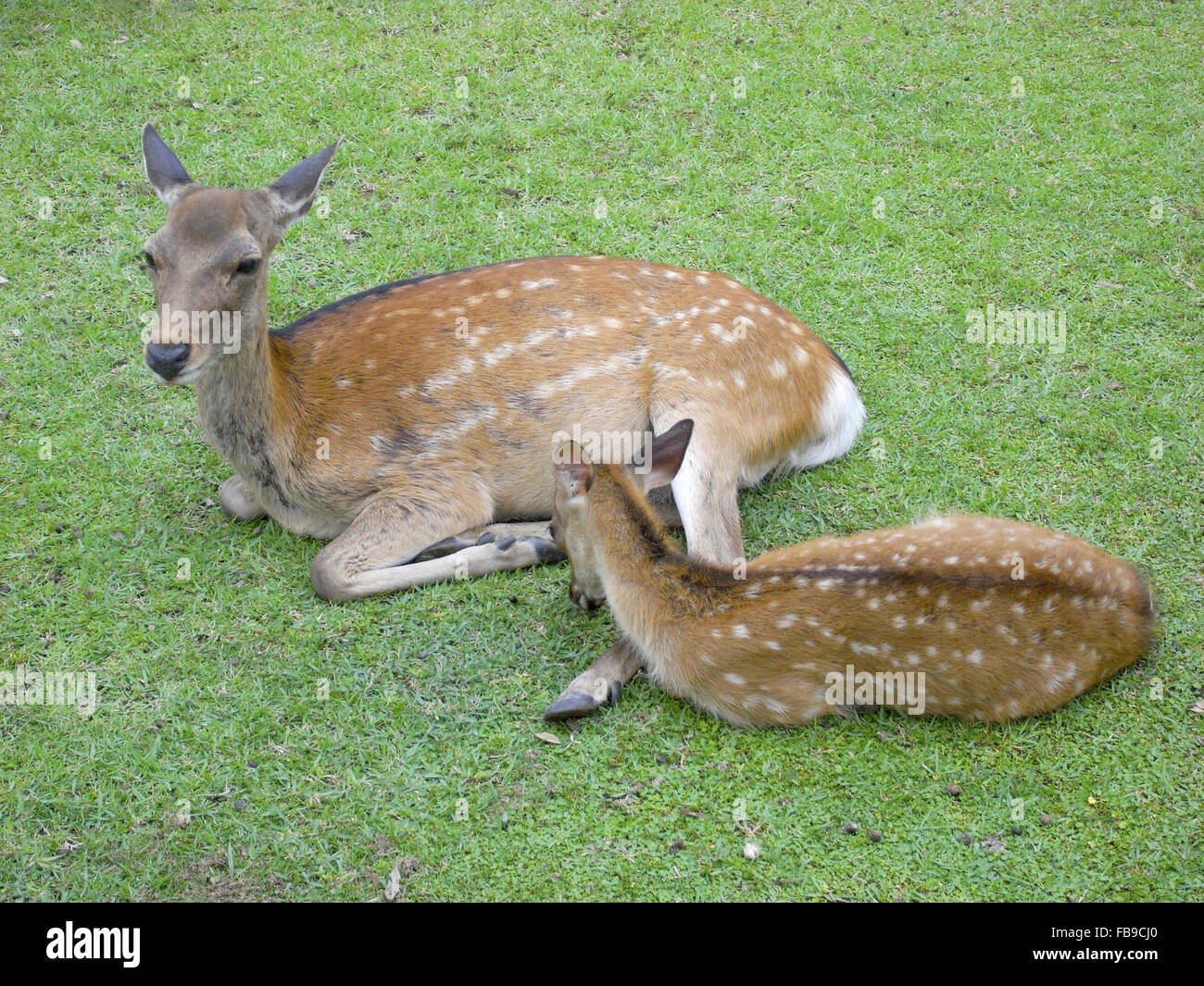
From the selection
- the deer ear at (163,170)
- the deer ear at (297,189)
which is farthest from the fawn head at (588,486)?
the deer ear at (163,170)

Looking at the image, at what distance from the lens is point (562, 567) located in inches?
195

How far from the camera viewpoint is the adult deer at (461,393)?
4.78 metres

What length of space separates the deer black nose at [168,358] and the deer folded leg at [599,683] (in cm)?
195

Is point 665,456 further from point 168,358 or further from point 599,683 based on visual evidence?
point 168,358

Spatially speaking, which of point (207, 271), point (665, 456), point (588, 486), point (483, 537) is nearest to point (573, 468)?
point (588, 486)

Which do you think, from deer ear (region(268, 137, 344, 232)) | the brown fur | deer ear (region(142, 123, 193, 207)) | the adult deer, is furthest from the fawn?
deer ear (region(142, 123, 193, 207))

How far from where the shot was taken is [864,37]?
843 centimetres

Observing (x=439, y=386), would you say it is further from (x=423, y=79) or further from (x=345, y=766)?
(x=423, y=79)

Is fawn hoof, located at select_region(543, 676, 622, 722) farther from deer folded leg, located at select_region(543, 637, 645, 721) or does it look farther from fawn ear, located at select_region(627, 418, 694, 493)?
fawn ear, located at select_region(627, 418, 694, 493)

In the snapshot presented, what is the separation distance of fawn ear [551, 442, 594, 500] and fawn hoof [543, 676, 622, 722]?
0.69m

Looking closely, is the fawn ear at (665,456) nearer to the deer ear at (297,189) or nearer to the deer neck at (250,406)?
the deer neck at (250,406)

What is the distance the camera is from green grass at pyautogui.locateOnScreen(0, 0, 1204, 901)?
3771 millimetres
